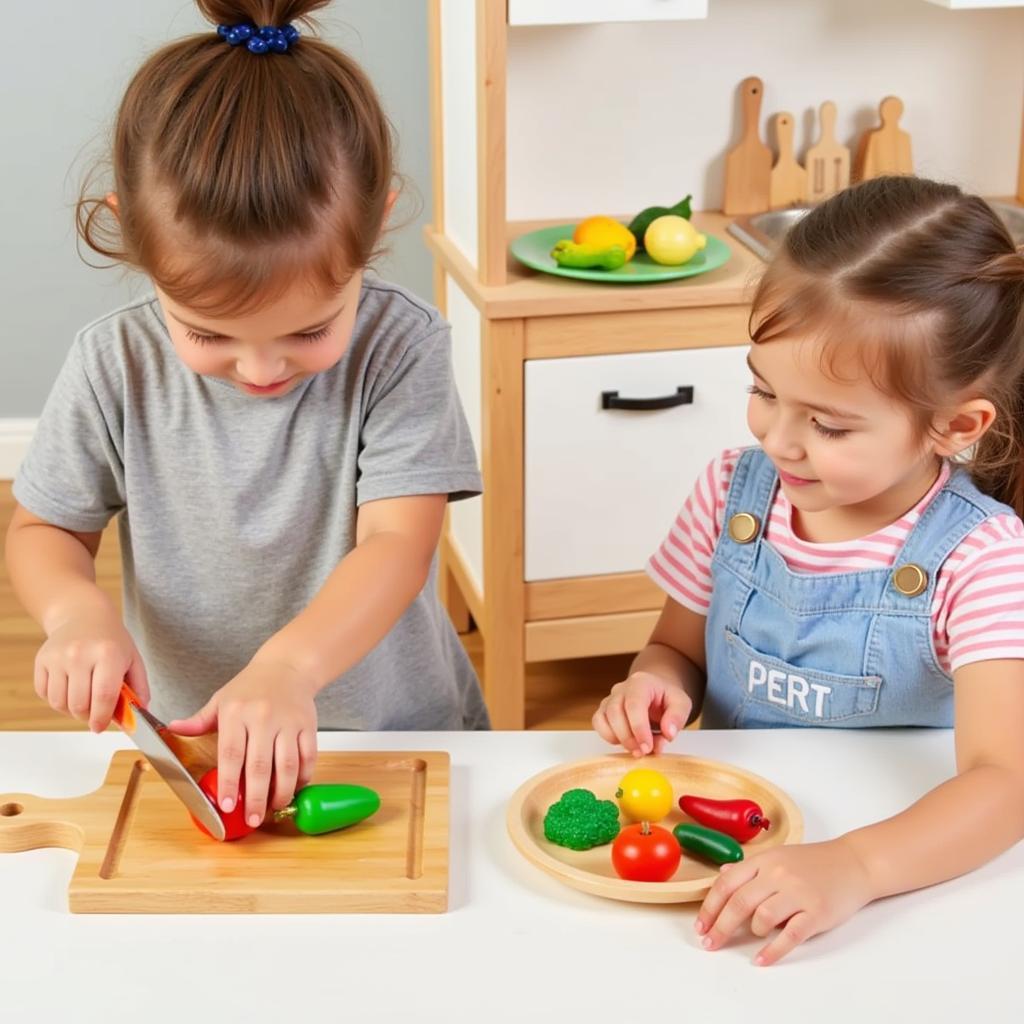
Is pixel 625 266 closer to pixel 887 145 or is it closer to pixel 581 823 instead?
pixel 887 145

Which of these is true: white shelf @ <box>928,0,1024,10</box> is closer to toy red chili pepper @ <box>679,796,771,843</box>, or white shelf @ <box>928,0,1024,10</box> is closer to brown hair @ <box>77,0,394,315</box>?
brown hair @ <box>77,0,394,315</box>

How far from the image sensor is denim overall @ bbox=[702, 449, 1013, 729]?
3.55 ft

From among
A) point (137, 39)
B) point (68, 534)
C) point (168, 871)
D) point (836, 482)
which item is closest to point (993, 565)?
point (836, 482)

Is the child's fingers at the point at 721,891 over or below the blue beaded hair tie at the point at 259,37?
below

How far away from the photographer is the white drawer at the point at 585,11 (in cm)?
194

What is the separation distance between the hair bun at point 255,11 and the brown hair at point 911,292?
0.39 metres

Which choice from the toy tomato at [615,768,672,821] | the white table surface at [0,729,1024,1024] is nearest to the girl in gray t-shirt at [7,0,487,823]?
the white table surface at [0,729,1024,1024]

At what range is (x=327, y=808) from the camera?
0.92 metres

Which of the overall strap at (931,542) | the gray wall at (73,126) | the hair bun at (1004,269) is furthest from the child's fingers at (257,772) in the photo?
the gray wall at (73,126)

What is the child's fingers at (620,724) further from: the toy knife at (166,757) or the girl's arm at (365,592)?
the toy knife at (166,757)

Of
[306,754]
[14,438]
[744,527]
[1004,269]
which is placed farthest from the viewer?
[14,438]

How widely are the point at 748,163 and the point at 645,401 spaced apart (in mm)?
560

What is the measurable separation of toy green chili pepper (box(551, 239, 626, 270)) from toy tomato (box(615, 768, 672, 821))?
120cm

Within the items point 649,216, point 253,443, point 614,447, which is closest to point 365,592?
point 253,443
